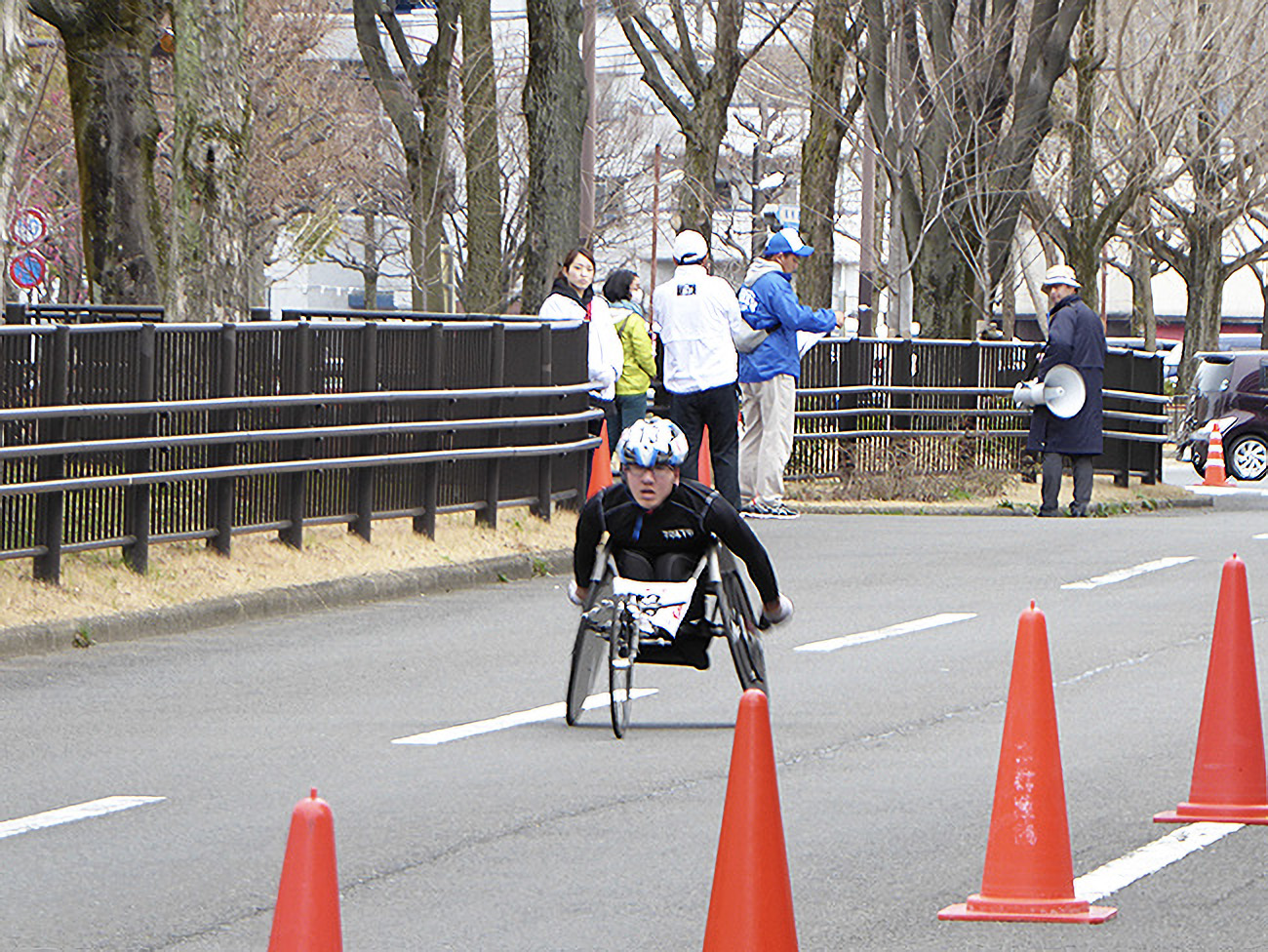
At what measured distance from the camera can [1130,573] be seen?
15820 millimetres

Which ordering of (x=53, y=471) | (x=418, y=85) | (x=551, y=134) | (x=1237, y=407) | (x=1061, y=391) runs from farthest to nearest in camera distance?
(x=418, y=85) < (x=1237, y=407) < (x=551, y=134) < (x=1061, y=391) < (x=53, y=471)

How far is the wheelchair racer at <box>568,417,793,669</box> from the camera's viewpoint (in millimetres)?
9297

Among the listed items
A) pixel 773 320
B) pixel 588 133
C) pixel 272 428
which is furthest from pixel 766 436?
pixel 588 133

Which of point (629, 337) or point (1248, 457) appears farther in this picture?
point (1248, 457)

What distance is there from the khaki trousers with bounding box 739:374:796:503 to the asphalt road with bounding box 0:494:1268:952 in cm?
456

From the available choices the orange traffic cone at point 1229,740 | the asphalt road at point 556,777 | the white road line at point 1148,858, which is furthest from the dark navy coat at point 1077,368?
the white road line at point 1148,858

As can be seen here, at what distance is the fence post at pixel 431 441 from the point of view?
51.4 feet

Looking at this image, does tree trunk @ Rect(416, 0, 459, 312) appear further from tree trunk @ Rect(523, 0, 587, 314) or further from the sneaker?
the sneaker

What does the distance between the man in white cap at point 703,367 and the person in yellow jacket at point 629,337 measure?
152 centimetres

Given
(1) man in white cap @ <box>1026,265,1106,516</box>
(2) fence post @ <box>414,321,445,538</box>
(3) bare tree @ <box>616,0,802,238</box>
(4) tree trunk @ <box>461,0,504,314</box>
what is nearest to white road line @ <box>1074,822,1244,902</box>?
(2) fence post @ <box>414,321,445,538</box>

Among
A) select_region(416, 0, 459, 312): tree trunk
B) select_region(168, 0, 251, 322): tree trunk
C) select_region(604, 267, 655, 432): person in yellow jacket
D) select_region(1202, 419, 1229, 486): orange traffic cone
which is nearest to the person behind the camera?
select_region(168, 0, 251, 322): tree trunk

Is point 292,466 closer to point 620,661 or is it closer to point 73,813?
point 620,661

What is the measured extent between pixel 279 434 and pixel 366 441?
3.20ft

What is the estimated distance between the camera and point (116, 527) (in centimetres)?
1322
